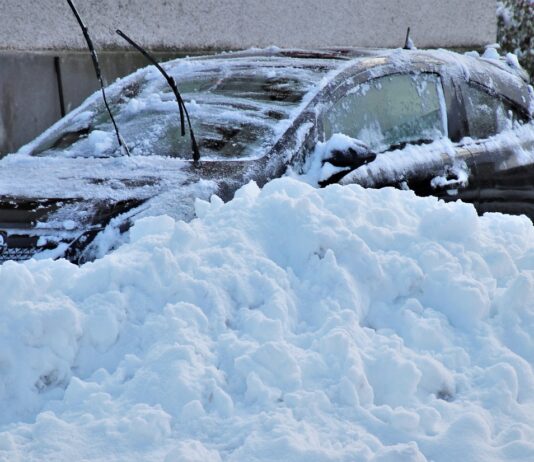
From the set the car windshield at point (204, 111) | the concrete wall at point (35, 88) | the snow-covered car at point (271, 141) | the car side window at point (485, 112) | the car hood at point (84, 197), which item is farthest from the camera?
the concrete wall at point (35, 88)

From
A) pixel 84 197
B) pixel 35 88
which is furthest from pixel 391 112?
pixel 35 88

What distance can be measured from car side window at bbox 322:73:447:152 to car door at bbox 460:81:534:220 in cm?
26

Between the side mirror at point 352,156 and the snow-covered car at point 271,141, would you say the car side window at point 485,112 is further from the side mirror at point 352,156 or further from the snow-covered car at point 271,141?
the side mirror at point 352,156

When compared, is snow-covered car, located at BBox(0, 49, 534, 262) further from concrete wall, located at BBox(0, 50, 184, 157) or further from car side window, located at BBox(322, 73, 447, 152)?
concrete wall, located at BBox(0, 50, 184, 157)

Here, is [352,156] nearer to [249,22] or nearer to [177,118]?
[177,118]

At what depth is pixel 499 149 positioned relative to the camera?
5.95m

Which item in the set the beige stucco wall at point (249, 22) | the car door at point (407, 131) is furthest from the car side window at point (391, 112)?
the beige stucco wall at point (249, 22)

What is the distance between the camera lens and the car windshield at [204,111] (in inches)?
191

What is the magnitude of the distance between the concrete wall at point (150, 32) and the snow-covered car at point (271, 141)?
3544 mm

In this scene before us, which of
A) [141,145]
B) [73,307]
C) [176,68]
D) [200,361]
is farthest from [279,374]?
[176,68]

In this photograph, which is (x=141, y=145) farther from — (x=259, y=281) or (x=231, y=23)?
(x=231, y=23)

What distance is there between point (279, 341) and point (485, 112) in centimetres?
336

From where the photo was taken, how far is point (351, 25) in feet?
43.4

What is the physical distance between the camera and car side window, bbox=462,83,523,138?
5.95 metres
